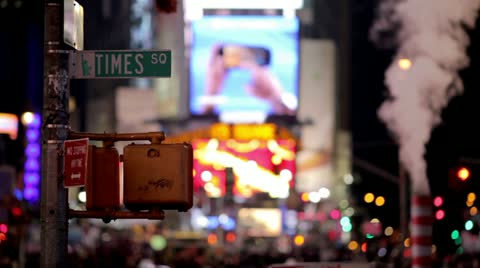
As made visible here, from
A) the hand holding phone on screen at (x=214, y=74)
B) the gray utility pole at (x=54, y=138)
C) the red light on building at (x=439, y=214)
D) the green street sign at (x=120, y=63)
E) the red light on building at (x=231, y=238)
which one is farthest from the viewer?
the hand holding phone on screen at (x=214, y=74)

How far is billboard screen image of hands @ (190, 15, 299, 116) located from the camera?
67750 mm

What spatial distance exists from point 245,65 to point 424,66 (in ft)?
141

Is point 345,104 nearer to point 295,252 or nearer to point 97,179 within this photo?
point 295,252

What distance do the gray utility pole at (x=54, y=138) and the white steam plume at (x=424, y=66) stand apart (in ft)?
49.7

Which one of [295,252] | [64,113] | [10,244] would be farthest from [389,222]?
[64,113]

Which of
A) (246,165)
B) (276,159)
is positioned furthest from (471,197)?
(246,165)

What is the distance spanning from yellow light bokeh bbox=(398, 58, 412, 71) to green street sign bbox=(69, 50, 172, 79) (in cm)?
1594

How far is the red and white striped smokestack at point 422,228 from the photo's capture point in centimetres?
2091

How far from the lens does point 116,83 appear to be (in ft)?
297

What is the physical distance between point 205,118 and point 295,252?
801 inches

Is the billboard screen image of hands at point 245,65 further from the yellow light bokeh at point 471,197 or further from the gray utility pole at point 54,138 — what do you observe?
the gray utility pole at point 54,138

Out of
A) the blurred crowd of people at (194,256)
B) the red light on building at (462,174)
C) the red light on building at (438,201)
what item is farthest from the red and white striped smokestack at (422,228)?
the blurred crowd of people at (194,256)

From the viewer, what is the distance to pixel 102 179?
391 inches

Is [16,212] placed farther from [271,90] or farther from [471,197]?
[271,90]
